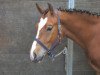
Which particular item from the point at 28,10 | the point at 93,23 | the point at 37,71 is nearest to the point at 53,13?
the point at 93,23

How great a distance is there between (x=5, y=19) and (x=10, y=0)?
34 cm

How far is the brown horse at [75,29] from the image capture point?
16.0 ft

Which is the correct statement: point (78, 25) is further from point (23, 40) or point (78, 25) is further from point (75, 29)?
point (23, 40)

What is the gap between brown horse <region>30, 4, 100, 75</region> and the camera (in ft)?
16.0

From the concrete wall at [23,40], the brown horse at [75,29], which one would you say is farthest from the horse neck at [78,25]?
the concrete wall at [23,40]

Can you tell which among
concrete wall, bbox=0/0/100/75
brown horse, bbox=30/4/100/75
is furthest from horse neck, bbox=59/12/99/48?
concrete wall, bbox=0/0/100/75

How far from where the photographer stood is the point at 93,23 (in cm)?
504

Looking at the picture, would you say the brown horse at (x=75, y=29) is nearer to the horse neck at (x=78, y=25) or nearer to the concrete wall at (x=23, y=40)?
the horse neck at (x=78, y=25)

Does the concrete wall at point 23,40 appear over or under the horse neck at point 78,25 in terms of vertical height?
under

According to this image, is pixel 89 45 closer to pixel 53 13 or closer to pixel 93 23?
pixel 93 23

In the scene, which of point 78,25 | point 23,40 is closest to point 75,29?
point 78,25

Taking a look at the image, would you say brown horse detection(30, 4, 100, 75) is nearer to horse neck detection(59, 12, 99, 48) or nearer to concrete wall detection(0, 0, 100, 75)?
horse neck detection(59, 12, 99, 48)

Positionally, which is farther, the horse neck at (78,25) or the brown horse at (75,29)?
the horse neck at (78,25)

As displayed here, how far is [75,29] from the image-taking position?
198 inches
